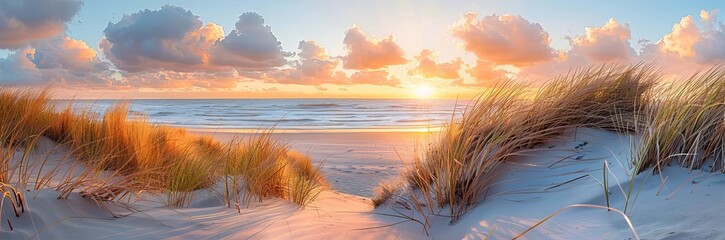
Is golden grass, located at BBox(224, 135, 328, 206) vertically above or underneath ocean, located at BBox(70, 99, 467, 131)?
above

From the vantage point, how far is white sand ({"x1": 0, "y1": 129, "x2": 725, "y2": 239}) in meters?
2.25

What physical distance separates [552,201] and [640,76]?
2342 millimetres

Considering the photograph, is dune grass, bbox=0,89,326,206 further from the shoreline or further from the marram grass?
the marram grass

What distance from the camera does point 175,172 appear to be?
423 centimetres

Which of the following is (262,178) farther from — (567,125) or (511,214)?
(567,125)

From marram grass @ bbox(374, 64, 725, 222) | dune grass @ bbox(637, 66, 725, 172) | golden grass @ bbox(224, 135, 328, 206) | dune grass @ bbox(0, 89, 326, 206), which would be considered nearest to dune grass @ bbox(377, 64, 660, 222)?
marram grass @ bbox(374, 64, 725, 222)

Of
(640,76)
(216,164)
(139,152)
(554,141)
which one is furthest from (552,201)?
(139,152)

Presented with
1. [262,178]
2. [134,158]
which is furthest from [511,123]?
[134,158]

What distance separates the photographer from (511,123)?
367cm

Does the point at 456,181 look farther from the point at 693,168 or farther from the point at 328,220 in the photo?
the point at 693,168

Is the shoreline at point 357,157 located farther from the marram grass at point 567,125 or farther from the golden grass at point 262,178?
the golden grass at point 262,178

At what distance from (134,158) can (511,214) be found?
3947mm

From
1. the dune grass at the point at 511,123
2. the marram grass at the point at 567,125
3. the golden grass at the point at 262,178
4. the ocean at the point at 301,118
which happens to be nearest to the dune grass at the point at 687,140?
the marram grass at the point at 567,125

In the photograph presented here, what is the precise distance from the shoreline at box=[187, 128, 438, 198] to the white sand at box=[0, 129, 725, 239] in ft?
3.44
